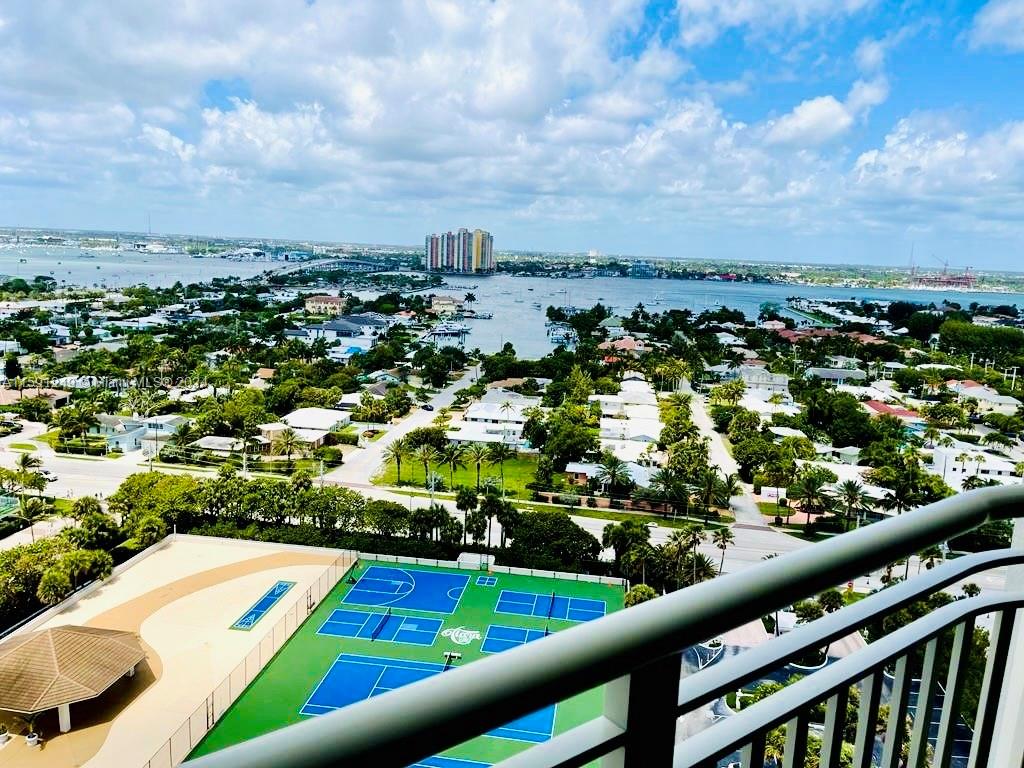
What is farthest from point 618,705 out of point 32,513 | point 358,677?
point 32,513

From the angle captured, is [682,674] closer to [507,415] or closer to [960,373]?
[507,415]

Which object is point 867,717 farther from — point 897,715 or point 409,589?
point 409,589

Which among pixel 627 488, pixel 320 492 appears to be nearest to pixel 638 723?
pixel 320 492

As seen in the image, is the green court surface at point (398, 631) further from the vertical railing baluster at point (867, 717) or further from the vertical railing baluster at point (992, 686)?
the vertical railing baluster at point (867, 717)

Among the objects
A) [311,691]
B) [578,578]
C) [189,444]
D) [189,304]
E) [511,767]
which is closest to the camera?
[511,767]

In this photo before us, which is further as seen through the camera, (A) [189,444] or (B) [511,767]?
(A) [189,444]

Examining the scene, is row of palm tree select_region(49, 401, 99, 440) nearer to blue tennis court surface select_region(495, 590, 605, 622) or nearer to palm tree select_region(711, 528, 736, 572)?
blue tennis court surface select_region(495, 590, 605, 622)
